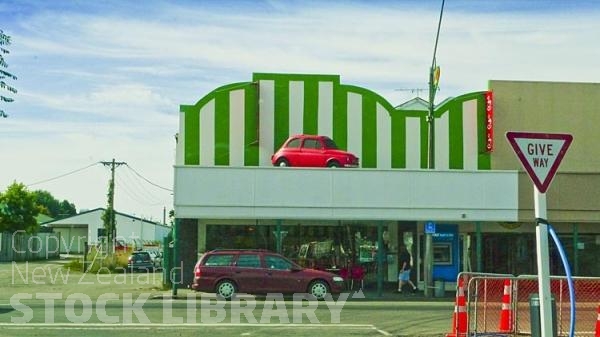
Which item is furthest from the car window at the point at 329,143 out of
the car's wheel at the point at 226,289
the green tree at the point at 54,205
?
the green tree at the point at 54,205

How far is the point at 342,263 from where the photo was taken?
30.5 metres

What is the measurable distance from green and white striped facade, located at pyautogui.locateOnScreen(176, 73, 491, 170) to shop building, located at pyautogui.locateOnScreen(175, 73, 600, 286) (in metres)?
0.04

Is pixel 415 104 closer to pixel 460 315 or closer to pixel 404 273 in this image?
pixel 404 273

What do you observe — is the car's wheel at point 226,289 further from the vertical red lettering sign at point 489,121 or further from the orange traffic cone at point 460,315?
the orange traffic cone at point 460,315

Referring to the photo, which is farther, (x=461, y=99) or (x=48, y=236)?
(x=48, y=236)

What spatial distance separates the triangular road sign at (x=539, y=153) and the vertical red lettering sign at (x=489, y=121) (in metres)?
23.6

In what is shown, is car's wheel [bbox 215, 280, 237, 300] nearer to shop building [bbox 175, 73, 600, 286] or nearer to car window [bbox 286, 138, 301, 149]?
shop building [bbox 175, 73, 600, 286]

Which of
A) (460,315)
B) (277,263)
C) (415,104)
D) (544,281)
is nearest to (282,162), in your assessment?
(277,263)

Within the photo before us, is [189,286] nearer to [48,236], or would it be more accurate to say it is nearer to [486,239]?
[486,239]

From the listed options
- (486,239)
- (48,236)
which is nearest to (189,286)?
(486,239)

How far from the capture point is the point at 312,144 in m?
31.3

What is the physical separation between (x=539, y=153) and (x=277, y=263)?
58.5 feet

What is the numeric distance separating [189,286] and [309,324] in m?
12.7

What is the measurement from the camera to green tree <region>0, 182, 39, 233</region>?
219 feet
